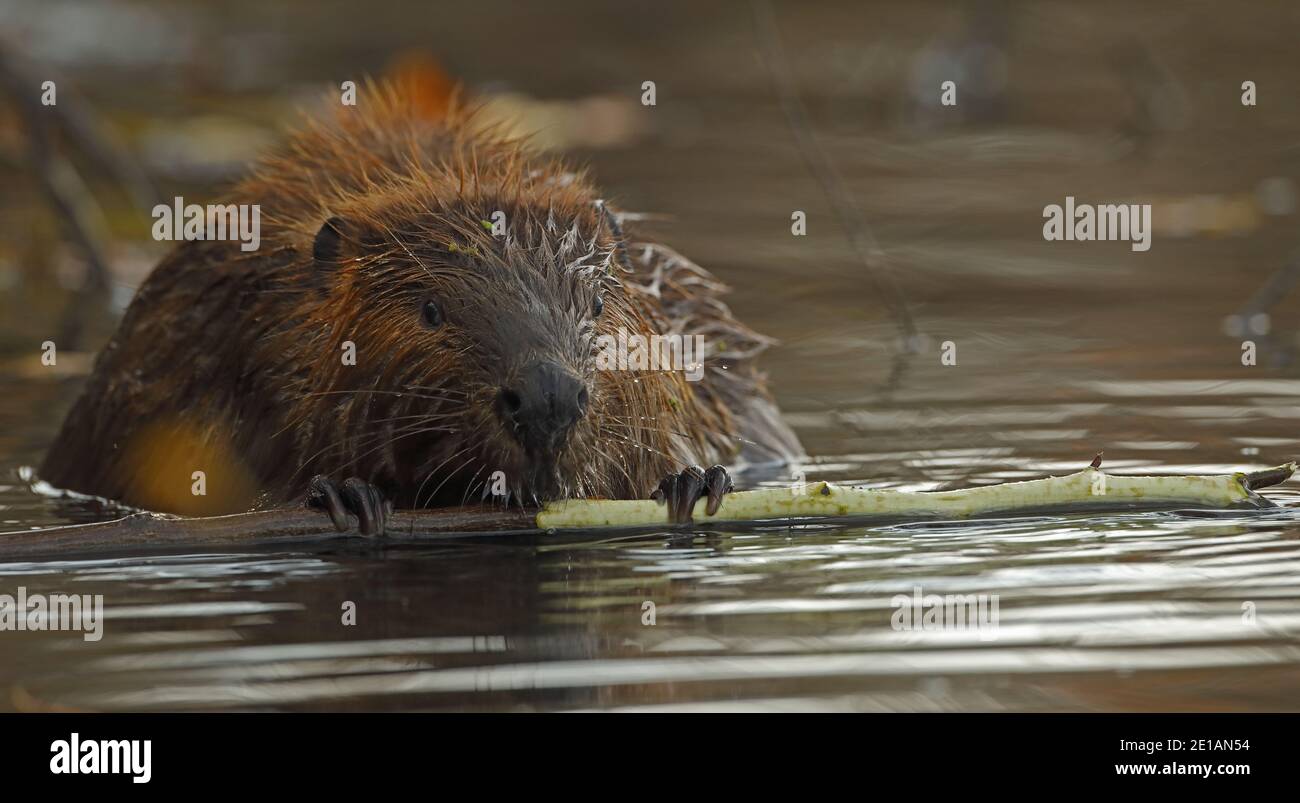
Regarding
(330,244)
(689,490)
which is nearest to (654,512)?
(689,490)

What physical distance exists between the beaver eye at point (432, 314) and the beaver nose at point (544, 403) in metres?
0.39

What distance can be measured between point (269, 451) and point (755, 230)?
19.9 feet

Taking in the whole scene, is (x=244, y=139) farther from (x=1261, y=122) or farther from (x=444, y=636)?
(x=444, y=636)

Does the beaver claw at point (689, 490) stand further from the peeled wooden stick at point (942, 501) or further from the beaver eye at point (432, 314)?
the beaver eye at point (432, 314)

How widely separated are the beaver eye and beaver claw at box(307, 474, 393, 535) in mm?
394

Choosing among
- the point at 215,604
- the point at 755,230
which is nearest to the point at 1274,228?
the point at 755,230

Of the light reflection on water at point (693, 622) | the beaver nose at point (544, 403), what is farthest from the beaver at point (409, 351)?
the light reflection on water at point (693, 622)

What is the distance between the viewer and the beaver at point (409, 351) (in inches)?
194

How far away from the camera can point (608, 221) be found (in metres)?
5.55

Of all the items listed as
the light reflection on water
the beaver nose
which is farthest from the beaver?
the light reflection on water

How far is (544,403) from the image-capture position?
466 centimetres

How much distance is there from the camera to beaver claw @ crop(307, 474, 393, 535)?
4922mm

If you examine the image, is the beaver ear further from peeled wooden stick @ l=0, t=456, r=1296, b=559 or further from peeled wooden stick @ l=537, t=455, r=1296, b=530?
peeled wooden stick @ l=537, t=455, r=1296, b=530
